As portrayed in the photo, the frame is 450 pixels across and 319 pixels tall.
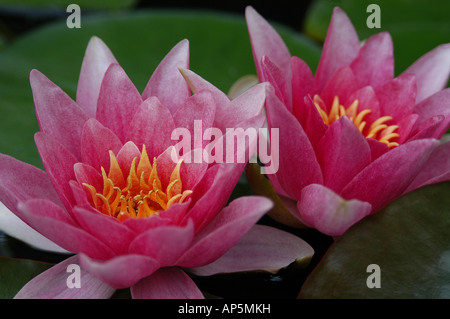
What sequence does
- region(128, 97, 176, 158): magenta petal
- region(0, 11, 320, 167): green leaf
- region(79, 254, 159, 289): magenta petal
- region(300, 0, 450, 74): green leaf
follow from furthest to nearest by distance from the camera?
1. region(300, 0, 450, 74): green leaf
2. region(0, 11, 320, 167): green leaf
3. region(128, 97, 176, 158): magenta petal
4. region(79, 254, 159, 289): magenta petal

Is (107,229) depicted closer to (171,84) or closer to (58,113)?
(58,113)

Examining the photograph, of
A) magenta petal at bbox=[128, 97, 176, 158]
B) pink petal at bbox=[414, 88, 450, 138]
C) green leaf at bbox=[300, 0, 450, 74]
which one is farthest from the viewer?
green leaf at bbox=[300, 0, 450, 74]

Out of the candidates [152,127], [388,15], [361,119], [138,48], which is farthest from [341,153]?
[388,15]

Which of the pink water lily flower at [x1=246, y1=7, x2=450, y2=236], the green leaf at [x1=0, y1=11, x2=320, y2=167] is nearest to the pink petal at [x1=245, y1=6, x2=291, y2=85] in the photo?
the pink water lily flower at [x1=246, y1=7, x2=450, y2=236]

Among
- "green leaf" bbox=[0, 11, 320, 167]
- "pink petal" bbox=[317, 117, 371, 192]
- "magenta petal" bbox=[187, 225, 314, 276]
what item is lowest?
"magenta petal" bbox=[187, 225, 314, 276]

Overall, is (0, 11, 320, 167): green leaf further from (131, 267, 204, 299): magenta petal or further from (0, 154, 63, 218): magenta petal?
(131, 267, 204, 299): magenta petal

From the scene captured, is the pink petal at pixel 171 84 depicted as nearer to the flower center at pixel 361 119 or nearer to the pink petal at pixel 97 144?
the pink petal at pixel 97 144
